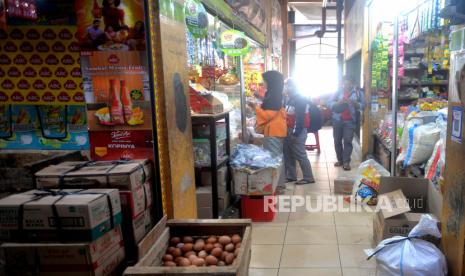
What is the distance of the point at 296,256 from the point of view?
3.48 m

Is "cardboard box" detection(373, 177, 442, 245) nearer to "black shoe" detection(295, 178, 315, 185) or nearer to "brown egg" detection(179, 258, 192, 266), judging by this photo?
"brown egg" detection(179, 258, 192, 266)

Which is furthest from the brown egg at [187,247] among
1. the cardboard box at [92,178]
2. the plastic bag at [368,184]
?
the plastic bag at [368,184]

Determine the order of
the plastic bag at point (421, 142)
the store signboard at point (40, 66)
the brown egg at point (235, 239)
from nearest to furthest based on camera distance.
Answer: the brown egg at point (235, 239) < the store signboard at point (40, 66) < the plastic bag at point (421, 142)

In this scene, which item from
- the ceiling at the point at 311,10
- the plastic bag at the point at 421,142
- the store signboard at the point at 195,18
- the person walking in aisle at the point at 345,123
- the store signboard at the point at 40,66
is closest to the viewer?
the store signboard at the point at 40,66

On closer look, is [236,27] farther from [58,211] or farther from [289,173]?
[58,211]

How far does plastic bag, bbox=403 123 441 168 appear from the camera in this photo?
3737 mm

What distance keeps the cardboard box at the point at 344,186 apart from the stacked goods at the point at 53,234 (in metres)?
3.99

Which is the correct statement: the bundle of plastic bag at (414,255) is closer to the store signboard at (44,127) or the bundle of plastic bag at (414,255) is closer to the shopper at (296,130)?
the store signboard at (44,127)

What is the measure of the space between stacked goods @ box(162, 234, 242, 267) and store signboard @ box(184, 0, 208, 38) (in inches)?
76.0

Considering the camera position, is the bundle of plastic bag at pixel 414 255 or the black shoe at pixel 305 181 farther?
the black shoe at pixel 305 181

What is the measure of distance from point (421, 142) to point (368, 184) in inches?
45.0

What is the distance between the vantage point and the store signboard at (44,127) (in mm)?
2781

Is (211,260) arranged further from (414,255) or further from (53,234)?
(414,255)

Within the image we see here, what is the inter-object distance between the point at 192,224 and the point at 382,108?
212 inches
